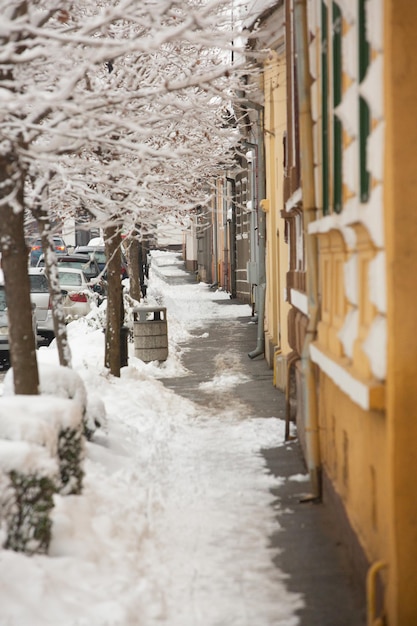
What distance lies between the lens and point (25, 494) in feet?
17.6

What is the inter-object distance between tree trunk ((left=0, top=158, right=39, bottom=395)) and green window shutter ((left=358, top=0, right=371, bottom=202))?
2.89 metres

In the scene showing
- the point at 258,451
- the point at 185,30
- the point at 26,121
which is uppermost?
the point at 185,30

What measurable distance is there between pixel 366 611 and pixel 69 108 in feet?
11.9

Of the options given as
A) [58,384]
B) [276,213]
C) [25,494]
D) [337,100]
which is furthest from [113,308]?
[25,494]

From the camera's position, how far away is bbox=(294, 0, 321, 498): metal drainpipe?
7855 millimetres

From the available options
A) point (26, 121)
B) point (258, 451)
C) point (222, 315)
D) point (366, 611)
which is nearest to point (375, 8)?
point (26, 121)

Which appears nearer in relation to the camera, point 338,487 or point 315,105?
point 338,487

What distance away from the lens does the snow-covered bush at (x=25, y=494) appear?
5273mm

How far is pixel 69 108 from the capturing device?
6.29 meters

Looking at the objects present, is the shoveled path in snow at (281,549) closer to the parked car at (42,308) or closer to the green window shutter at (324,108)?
the green window shutter at (324,108)

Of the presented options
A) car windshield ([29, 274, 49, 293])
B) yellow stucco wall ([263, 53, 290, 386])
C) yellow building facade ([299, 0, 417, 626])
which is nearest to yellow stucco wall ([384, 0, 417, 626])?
yellow building facade ([299, 0, 417, 626])

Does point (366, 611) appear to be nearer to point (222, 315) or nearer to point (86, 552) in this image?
point (86, 552)

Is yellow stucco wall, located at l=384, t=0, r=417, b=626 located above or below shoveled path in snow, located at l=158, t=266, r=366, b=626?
above

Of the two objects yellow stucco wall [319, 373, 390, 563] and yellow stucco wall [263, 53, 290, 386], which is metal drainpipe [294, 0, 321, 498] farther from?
yellow stucco wall [263, 53, 290, 386]
